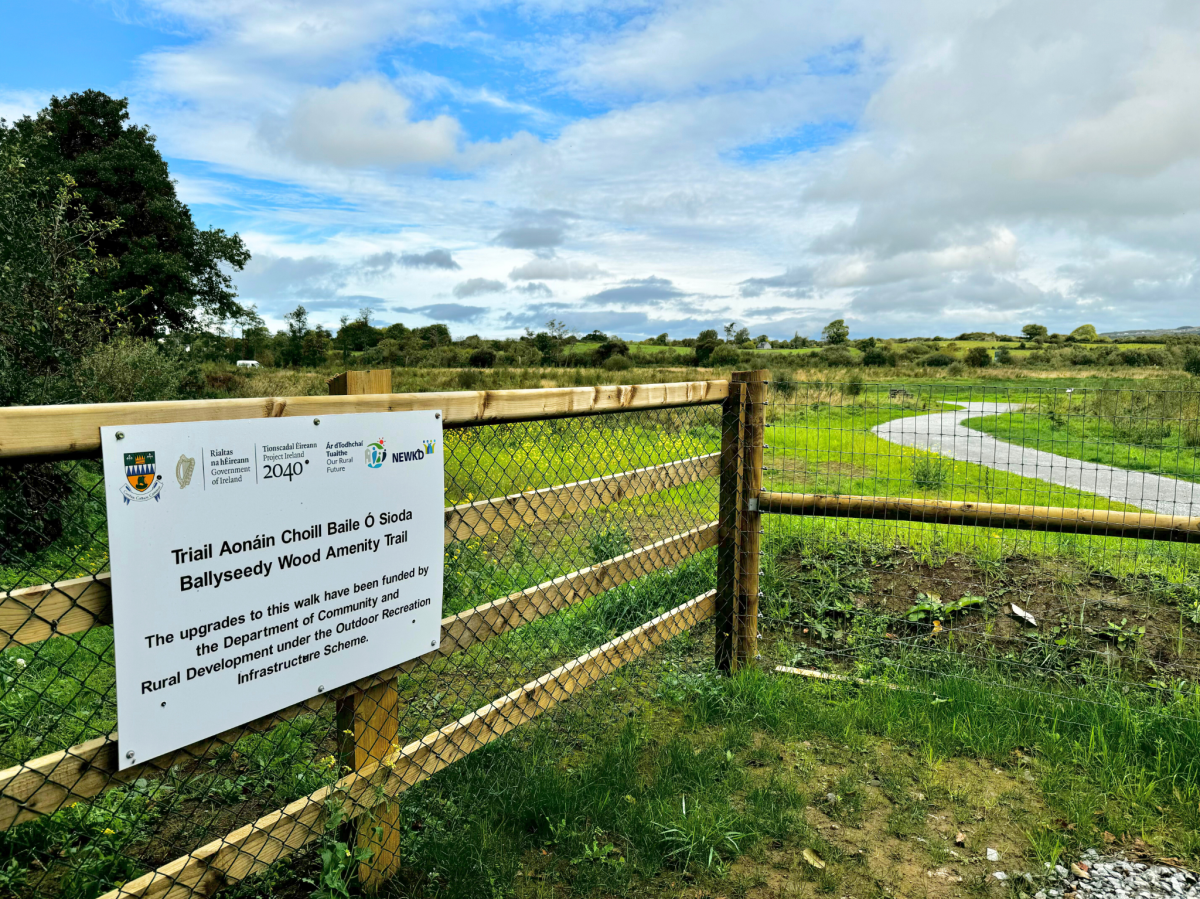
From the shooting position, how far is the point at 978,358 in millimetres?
55781

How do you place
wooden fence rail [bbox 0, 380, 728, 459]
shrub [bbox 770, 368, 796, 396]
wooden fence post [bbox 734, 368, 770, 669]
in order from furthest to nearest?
shrub [bbox 770, 368, 796, 396], wooden fence post [bbox 734, 368, 770, 669], wooden fence rail [bbox 0, 380, 728, 459]

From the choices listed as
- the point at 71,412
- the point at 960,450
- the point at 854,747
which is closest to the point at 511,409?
the point at 71,412

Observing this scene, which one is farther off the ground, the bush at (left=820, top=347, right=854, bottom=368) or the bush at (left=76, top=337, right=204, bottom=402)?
the bush at (left=820, top=347, right=854, bottom=368)

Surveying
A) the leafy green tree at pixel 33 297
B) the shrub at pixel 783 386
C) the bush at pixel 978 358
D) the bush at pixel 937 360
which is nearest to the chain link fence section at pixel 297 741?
the shrub at pixel 783 386

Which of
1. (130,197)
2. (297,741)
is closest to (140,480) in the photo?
(297,741)

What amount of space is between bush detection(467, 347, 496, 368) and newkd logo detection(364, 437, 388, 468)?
4218cm

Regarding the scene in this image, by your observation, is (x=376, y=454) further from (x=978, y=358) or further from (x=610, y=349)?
(x=978, y=358)

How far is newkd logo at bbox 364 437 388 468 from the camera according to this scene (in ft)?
8.89

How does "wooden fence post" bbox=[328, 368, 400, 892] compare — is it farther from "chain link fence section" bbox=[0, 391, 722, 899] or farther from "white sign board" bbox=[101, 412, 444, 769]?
"white sign board" bbox=[101, 412, 444, 769]

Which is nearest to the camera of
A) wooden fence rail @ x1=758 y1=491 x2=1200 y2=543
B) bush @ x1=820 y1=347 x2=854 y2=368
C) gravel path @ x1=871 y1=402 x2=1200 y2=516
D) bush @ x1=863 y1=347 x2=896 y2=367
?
wooden fence rail @ x1=758 y1=491 x2=1200 y2=543

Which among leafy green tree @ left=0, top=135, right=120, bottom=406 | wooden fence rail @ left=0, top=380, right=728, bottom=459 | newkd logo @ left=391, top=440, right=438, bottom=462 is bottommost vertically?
newkd logo @ left=391, top=440, right=438, bottom=462

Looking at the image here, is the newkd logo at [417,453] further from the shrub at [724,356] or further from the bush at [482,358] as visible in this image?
the shrub at [724,356]

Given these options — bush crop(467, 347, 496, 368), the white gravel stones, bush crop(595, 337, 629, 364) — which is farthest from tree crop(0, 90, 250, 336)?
the white gravel stones

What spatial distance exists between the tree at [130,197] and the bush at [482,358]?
16.1 m
